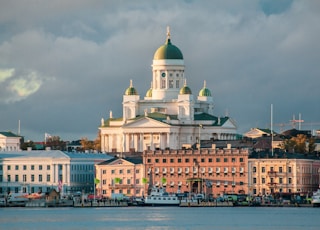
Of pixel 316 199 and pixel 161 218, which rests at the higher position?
pixel 316 199

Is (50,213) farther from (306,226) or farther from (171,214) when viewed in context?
A: (306,226)

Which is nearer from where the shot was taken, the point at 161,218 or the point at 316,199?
the point at 161,218

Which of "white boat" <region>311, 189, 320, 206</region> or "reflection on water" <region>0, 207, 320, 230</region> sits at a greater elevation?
"white boat" <region>311, 189, 320, 206</region>

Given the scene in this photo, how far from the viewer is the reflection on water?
16300 cm

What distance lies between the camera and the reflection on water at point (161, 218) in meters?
163

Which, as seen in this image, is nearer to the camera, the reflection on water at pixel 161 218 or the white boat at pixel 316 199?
the reflection on water at pixel 161 218

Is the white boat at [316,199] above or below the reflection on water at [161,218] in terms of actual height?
above

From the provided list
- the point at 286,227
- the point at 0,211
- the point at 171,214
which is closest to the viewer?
the point at 286,227

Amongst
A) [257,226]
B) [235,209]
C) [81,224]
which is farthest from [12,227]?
[235,209]

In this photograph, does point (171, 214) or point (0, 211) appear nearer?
point (171, 214)

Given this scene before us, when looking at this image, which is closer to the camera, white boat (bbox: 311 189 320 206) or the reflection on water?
the reflection on water

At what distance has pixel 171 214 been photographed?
17950 cm

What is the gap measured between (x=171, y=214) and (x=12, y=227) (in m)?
21.3

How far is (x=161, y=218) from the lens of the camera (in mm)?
173375
